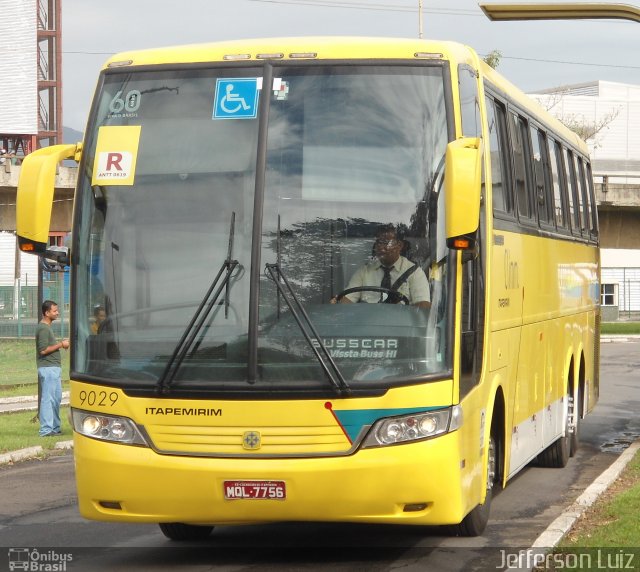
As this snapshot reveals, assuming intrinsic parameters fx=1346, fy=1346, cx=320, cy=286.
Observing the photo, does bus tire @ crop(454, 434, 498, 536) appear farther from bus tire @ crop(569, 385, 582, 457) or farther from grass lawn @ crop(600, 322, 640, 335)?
grass lawn @ crop(600, 322, 640, 335)

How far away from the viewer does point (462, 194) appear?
7.99 meters

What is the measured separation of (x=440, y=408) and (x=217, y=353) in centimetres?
140

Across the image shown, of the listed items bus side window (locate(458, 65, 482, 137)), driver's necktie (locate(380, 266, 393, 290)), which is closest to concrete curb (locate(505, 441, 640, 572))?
driver's necktie (locate(380, 266, 393, 290))

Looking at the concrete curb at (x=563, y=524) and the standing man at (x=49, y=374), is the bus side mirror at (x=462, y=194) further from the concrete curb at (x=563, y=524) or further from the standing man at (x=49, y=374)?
the standing man at (x=49, y=374)

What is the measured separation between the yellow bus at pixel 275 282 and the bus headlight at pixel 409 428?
1cm

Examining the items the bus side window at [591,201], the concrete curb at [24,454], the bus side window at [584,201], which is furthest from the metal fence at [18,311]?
the bus side window at [584,201]

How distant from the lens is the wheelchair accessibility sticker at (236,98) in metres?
8.60

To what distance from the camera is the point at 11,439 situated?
1736 cm

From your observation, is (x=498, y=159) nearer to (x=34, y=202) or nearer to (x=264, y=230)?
(x=264, y=230)

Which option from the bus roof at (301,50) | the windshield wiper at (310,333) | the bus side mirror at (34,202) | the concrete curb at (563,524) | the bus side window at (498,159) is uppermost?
the bus roof at (301,50)

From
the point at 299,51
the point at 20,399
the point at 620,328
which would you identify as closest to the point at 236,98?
the point at 299,51

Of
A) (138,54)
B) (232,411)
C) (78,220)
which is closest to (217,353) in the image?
(232,411)

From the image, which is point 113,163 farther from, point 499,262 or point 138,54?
point 499,262

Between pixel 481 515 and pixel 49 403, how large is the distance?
9479 mm
